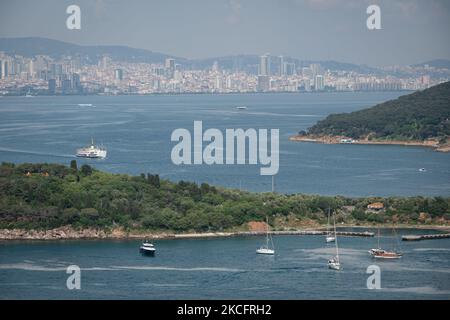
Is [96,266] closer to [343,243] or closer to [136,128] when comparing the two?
[343,243]

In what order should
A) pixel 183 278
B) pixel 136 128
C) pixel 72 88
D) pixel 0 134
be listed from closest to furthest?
pixel 183 278 → pixel 0 134 → pixel 136 128 → pixel 72 88

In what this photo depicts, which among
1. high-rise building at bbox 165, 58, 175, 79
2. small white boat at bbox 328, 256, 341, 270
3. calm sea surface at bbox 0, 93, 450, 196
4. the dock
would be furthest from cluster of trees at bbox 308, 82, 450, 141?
high-rise building at bbox 165, 58, 175, 79

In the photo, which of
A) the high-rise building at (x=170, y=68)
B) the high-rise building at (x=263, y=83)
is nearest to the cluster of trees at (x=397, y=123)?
the high-rise building at (x=263, y=83)

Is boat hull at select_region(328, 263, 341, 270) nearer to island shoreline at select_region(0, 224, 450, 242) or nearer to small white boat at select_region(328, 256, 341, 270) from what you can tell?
small white boat at select_region(328, 256, 341, 270)

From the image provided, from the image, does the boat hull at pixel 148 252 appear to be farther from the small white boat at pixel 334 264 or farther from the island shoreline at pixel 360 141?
the island shoreline at pixel 360 141

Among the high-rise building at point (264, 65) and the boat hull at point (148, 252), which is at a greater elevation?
the high-rise building at point (264, 65)
